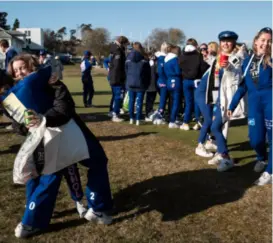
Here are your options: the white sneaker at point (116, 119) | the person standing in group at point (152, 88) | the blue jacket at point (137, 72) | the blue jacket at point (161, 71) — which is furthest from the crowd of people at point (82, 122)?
the white sneaker at point (116, 119)

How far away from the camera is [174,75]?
27.9ft

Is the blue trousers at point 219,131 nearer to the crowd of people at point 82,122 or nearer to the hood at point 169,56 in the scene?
the crowd of people at point 82,122

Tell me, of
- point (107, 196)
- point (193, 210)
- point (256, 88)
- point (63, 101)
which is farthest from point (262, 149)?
point (63, 101)

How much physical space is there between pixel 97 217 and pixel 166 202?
925mm

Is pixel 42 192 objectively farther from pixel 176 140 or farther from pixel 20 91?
pixel 176 140

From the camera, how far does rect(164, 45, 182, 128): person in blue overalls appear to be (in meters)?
8.39

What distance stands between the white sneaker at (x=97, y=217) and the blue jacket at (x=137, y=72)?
5.20 meters

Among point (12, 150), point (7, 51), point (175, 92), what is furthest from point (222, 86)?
point (7, 51)

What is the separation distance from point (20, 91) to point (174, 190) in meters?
2.38

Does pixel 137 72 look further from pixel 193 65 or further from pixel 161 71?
pixel 193 65

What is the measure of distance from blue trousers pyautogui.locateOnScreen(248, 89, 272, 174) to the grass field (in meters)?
0.56

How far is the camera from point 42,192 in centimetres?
354

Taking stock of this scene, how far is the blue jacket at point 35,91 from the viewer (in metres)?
3.24

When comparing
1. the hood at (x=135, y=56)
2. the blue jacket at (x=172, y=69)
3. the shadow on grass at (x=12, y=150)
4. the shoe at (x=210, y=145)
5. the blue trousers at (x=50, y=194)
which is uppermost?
the hood at (x=135, y=56)
